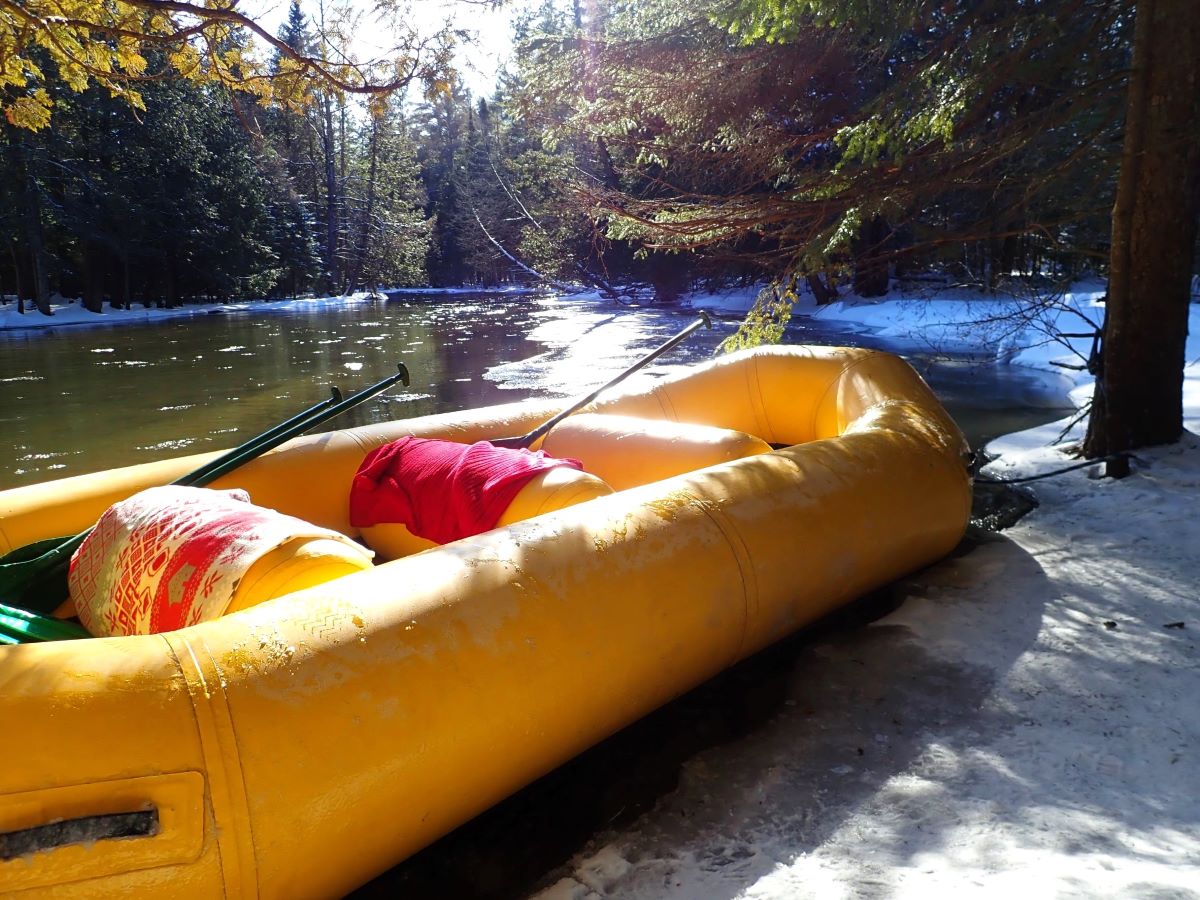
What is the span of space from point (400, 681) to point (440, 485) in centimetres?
127

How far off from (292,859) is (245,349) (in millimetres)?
15197

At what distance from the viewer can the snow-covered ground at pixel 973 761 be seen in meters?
1.69

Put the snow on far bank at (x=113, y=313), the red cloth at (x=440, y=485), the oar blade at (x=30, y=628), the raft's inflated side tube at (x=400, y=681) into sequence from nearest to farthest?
the raft's inflated side tube at (x=400, y=681) → the oar blade at (x=30, y=628) → the red cloth at (x=440, y=485) → the snow on far bank at (x=113, y=313)

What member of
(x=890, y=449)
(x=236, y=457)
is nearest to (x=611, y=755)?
(x=890, y=449)

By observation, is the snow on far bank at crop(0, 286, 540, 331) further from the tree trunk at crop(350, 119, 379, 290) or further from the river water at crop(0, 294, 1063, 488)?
the tree trunk at crop(350, 119, 379, 290)

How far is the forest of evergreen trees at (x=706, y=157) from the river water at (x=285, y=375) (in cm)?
141

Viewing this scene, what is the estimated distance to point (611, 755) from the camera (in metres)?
2.38

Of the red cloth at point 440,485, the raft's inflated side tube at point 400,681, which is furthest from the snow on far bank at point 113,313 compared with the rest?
the raft's inflated side tube at point 400,681

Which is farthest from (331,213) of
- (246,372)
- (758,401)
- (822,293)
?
(758,401)

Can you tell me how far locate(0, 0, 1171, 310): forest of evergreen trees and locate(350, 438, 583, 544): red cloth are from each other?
2.75 meters

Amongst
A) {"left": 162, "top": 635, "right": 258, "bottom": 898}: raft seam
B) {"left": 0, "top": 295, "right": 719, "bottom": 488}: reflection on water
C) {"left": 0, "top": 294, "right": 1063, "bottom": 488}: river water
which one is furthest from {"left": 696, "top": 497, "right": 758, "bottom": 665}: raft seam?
{"left": 0, "top": 295, "right": 719, "bottom": 488}: reflection on water

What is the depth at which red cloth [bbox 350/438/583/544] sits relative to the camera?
8.92ft

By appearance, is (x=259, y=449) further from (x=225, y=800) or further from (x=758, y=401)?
(x=758, y=401)

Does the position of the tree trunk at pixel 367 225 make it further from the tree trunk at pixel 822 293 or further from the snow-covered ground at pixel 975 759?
the snow-covered ground at pixel 975 759
